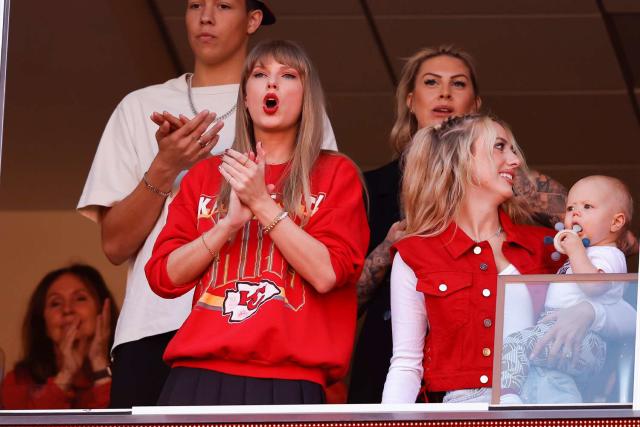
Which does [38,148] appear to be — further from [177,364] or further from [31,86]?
[177,364]

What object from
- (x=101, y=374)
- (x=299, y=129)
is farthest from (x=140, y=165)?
(x=101, y=374)

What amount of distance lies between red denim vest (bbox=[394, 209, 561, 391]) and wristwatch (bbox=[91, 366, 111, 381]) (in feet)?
6.13

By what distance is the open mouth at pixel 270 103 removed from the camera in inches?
184

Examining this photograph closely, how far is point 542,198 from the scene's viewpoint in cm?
501

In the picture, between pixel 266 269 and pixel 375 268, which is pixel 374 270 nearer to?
pixel 375 268

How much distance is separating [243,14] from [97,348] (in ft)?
5.87

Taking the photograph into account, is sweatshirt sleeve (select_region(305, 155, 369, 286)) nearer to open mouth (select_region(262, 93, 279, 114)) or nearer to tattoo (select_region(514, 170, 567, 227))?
open mouth (select_region(262, 93, 279, 114))

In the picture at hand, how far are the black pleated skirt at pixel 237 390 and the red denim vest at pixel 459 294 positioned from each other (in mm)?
348

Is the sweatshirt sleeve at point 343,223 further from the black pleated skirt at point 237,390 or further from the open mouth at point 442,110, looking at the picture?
the open mouth at point 442,110

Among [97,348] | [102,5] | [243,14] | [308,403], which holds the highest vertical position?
[102,5]

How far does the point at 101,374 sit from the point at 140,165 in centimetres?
119

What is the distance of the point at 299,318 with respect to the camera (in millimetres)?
4363

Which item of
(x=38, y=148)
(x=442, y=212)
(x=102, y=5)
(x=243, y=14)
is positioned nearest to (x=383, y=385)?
(x=442, y=212)

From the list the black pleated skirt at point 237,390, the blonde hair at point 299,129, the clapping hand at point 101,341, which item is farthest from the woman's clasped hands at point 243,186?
the clapping hand at point 101,341
